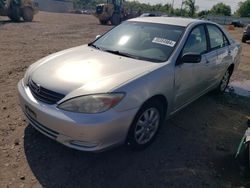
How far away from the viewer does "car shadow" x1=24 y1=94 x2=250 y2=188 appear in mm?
2965

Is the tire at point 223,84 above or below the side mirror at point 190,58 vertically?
below

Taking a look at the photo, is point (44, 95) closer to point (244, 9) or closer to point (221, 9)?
point (244, 9)

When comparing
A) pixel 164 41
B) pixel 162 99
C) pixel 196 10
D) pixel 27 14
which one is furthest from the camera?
pixel 196 10

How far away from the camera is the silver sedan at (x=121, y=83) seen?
9.30 feet

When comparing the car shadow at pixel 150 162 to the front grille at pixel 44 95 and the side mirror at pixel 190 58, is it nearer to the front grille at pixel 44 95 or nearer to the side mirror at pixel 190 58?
the front grille at pixel 44 95

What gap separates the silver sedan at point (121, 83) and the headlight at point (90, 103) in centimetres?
1

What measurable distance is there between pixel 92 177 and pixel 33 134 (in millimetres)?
1168

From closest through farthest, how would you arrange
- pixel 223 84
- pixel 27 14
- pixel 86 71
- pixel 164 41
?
pixel 86 71 → pixel 164 41 → pixel 223 84 → pixel 27 14

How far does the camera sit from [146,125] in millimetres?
3430

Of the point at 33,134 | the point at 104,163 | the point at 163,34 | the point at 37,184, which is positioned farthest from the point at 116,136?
the point at 163,34

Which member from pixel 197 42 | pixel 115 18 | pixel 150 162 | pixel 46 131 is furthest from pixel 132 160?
pixel 115 18

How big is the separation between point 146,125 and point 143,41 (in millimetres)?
1320

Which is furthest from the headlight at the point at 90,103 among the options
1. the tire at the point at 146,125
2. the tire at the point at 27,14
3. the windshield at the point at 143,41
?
the tire at the point at 27,14

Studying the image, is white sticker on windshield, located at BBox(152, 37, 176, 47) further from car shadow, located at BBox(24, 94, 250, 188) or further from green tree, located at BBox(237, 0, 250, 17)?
green tree, located at BBox(237, 0, 250, 17)
